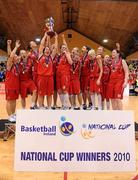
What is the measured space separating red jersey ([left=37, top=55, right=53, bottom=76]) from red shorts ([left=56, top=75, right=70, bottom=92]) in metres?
0.26

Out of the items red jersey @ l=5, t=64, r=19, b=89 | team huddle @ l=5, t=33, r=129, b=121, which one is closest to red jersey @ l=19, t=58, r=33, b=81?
team huddle @ l=5, t=33, r=129, b=121

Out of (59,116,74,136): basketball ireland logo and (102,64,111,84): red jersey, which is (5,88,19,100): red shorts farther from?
(59,116,74,136): basketball ireland logo

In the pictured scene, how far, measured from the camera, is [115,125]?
9.25 feet

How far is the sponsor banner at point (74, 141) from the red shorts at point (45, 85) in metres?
2.77

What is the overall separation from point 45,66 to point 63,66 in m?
0.40

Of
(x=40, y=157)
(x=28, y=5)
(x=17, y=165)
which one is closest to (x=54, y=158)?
(x=40, y=157)

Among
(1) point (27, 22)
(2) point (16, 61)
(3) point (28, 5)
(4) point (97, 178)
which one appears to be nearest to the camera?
(4) point (97, 178)

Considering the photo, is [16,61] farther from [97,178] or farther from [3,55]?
[3,55]

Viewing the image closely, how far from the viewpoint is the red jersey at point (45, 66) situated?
18.1ft

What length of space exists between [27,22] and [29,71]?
34.2ft

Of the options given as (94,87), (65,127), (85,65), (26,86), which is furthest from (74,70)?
(65,127)

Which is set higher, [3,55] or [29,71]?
[3,55]

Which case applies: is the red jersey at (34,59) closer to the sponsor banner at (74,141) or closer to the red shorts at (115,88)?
the red shorts at (115,88)

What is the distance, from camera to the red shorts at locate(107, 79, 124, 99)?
570 cm
